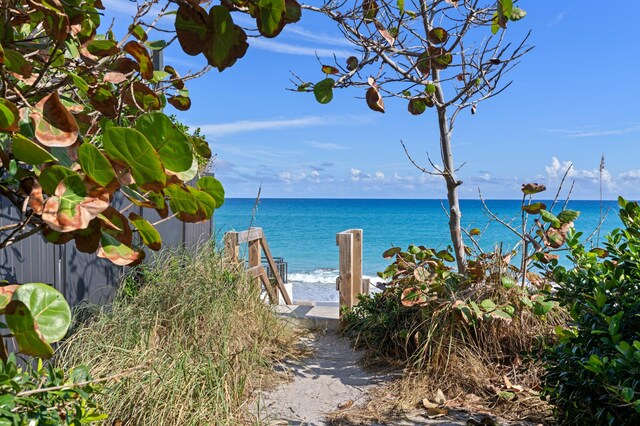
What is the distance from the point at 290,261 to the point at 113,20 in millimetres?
28509

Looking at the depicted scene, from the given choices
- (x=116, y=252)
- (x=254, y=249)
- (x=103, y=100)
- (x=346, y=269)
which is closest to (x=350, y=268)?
(x=346, y=269)

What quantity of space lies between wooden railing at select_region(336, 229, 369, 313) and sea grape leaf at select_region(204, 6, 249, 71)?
5.41 meters

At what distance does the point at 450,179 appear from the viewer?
14.3 ft

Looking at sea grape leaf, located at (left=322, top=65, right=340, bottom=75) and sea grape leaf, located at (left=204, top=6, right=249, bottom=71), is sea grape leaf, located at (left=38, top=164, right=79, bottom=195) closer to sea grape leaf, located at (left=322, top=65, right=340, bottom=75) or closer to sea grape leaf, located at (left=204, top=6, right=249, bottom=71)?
sea grape leaf, located at (left=204, top=6, right=249, bottom=71)

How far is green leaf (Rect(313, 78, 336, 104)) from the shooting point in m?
2.44

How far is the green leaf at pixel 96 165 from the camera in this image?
69 centimetres

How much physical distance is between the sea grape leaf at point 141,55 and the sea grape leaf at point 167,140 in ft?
1.65

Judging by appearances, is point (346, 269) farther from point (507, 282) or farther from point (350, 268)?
point (507, 282)

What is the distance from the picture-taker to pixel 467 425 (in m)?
3.14

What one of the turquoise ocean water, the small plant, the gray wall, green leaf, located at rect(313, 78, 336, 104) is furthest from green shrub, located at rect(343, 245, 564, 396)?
the small plant

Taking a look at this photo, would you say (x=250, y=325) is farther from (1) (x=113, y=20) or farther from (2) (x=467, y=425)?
(1) (x=113, y=20)

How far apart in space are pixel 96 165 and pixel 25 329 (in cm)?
23

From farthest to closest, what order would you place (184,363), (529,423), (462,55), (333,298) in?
(333,298) → (462,55) → (529,423) → (184,363)

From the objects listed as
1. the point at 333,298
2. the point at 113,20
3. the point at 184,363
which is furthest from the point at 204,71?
the point at 333,298
